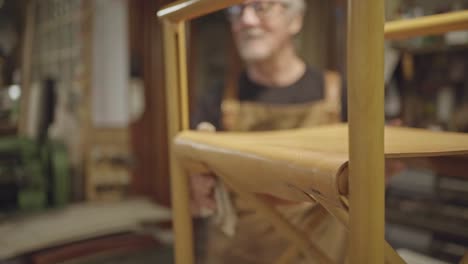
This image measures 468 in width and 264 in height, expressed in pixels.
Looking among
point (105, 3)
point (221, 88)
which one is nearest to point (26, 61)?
point (221, 88)

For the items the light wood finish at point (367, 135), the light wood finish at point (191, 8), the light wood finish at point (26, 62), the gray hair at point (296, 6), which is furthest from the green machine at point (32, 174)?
the light wood finish at point (367, 135)

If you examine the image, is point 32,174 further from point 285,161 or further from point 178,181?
point 285,161

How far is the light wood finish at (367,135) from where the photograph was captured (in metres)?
0.30

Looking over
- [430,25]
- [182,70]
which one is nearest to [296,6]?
[430,25]

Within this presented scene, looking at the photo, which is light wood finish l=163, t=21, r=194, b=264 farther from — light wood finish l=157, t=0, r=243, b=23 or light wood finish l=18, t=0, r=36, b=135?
light wood finish l=18, t=0, r=36, b=135

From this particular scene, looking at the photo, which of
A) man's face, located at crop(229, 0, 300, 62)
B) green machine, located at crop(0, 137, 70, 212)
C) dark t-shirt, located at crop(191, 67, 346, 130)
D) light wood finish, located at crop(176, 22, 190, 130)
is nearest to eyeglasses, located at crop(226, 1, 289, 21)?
man's face, located at crop(229, 0, 300, 62)

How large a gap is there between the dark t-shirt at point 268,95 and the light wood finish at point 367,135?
800mm

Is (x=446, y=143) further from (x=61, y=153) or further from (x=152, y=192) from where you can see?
(x=152, y=192)

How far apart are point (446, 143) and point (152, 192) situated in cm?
195

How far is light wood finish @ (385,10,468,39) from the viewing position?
638mm

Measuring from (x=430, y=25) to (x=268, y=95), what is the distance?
507 mm

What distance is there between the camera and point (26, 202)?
1100 millimetres

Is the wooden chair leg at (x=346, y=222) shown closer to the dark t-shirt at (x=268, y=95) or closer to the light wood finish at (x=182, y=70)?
the light wood finish at (x=182, y=70)

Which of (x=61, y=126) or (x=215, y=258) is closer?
(x=215, y=258)
